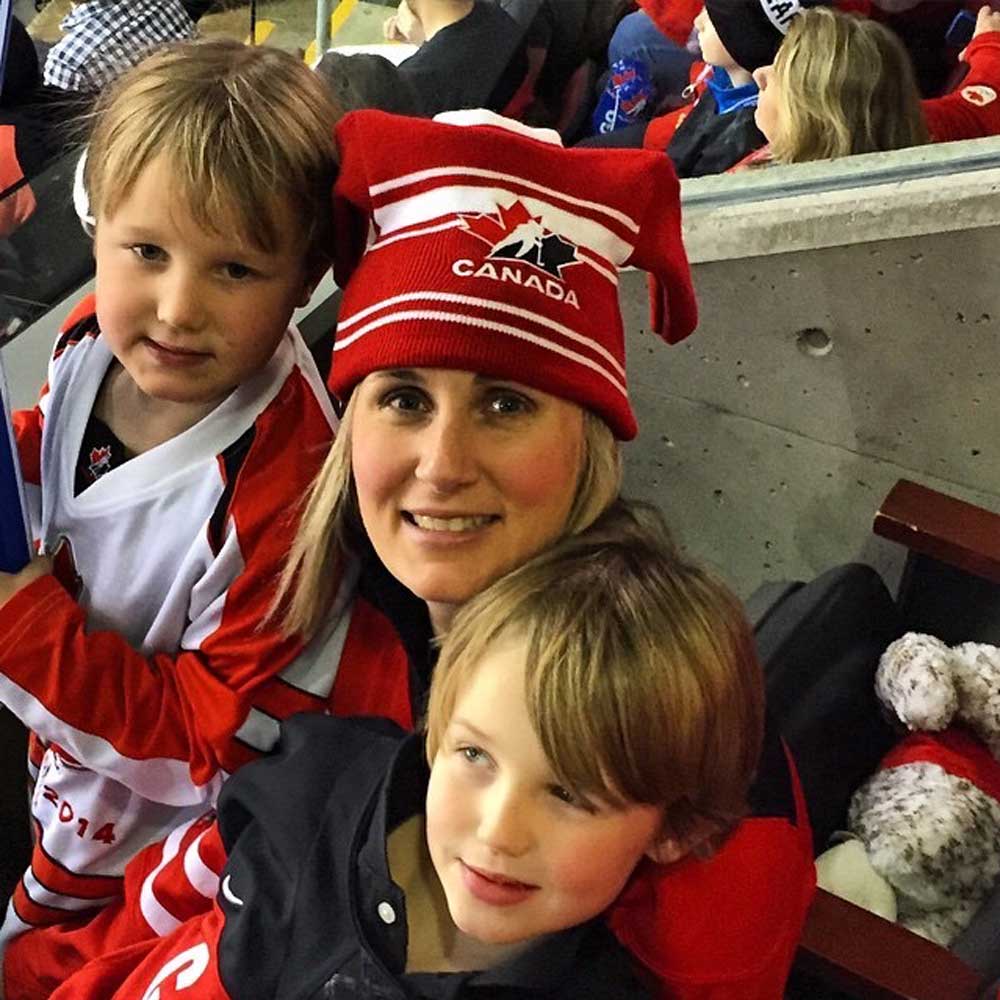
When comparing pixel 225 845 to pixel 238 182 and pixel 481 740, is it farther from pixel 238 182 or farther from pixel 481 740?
pixel 238 182

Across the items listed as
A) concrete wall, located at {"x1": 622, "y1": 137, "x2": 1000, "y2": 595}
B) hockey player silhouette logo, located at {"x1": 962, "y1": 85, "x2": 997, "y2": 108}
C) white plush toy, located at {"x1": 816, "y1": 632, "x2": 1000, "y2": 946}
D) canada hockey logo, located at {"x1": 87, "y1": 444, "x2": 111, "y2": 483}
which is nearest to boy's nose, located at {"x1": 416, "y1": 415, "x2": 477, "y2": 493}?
canada hockey logo, located at {"x1": 87, "y1": 444, "x2": 111, "y2": 483}

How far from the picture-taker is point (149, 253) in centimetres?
103

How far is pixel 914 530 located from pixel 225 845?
934mm

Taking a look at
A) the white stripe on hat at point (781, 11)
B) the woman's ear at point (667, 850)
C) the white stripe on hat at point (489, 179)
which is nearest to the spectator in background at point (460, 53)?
the white stripe on hat at point (781, 11)

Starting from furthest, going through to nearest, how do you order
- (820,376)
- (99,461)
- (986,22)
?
A: (986,22) → (820,376) → (99,461)

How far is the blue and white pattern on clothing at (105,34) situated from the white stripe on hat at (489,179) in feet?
3.06

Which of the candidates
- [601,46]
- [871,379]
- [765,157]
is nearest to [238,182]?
[871,379]

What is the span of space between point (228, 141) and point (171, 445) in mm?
265

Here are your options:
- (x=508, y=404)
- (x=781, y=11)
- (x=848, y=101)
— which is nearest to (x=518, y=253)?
→ (x=508, y=404)

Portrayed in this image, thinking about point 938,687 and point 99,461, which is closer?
point 99,461

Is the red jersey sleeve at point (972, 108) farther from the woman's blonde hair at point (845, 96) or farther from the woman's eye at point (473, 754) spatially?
the woman's eye at point (473, 754)

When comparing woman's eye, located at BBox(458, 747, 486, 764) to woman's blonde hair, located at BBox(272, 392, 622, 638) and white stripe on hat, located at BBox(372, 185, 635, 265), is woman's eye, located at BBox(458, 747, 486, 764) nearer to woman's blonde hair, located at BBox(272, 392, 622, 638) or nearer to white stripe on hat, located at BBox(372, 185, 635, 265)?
woman's blonde hair, located at BBox(272, 392, 622, 638)

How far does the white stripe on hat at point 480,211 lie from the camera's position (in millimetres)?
971

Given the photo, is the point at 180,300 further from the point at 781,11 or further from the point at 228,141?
the point at 781,11
